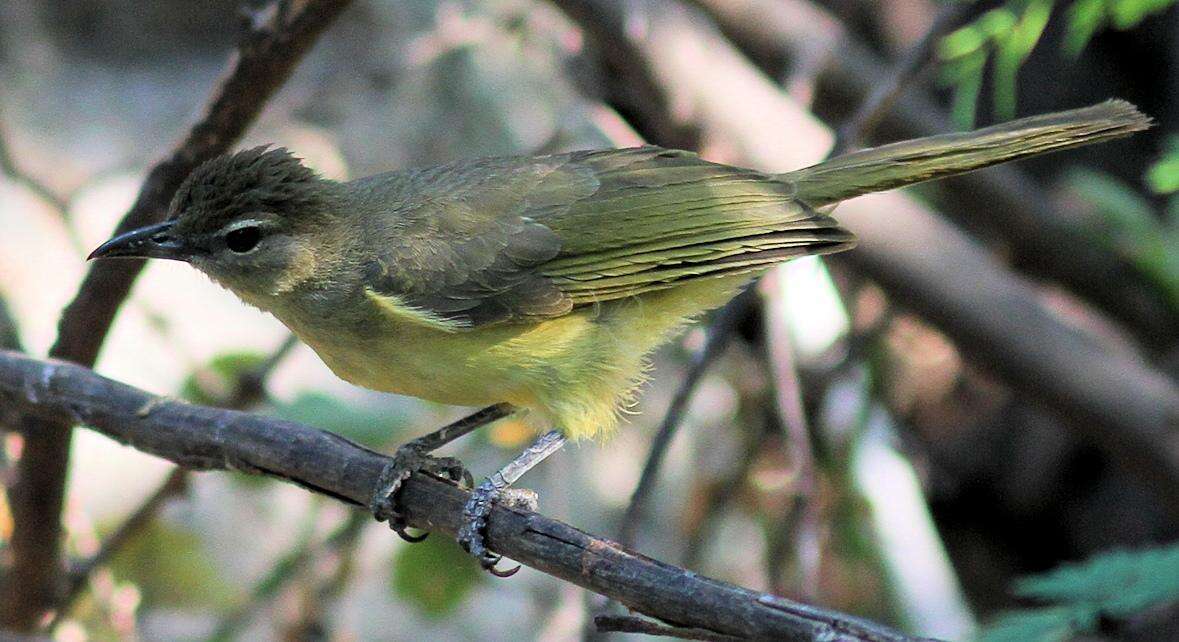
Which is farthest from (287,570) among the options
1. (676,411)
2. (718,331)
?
(718,331)

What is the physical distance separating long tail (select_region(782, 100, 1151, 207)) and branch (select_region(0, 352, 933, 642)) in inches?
51.0

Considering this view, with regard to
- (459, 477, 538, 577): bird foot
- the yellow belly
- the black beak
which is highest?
the black beak

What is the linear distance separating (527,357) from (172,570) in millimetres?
2614

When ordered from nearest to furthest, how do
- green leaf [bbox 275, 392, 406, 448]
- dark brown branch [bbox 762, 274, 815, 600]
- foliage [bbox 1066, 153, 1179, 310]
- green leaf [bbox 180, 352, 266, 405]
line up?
1. dark brown branch [bbox 762, 274, 815, 600]
2. green leaf [bbox 275, 392, 406, 448]
3. green leaf [bbox 180, 352, 266, 405]
4. foliage [bbox 1066, 153, 1179, 310]

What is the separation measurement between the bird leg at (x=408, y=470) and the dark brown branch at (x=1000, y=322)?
201cm

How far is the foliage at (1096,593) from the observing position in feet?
10.6

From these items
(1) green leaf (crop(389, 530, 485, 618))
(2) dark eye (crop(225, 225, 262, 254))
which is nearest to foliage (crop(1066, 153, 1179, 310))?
(1) green leaf (crop(389, 530, 485, 618))

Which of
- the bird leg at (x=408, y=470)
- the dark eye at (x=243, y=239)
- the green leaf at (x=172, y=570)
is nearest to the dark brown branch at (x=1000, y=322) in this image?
the dark eye at (x=243, y=239)

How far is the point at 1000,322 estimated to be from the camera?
468cm

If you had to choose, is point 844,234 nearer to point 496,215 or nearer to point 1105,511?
point 496,215

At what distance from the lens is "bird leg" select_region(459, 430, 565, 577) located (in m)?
2.76

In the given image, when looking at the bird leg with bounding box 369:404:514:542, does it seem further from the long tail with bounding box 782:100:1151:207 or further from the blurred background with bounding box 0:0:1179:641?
the long tail with bounding box 782:100:1151:207

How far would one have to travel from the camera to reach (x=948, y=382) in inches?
261

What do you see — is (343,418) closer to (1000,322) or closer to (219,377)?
(219,377)
